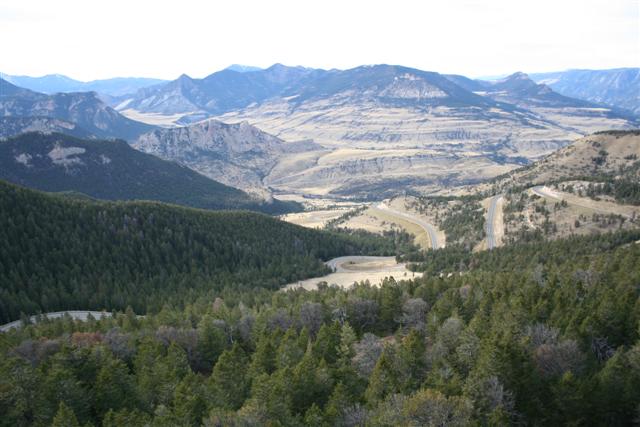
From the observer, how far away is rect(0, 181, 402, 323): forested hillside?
472 feet

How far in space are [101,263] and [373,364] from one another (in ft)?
421

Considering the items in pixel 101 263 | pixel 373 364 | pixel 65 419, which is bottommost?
pixel 101 263

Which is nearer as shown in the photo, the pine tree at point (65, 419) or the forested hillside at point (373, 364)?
the forested hillside at point (373, 364)

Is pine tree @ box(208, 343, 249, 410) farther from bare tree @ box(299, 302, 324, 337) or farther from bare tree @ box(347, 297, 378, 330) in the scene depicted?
bare tree @ box(347, 297, 378, 330)

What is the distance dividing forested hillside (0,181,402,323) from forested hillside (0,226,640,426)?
43876 millimetres

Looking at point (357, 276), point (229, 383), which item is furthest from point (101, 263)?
point (229, 383)

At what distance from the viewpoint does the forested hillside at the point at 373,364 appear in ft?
170

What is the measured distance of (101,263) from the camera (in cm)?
16912

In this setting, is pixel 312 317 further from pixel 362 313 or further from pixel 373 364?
pixel 373 364

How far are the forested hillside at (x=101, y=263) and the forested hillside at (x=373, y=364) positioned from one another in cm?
4388

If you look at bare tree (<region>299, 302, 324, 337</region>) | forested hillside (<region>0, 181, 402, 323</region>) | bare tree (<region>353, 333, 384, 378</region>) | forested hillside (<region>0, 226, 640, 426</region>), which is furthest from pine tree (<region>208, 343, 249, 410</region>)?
forested hillside (<region>0, 181, 402, 323</region>)

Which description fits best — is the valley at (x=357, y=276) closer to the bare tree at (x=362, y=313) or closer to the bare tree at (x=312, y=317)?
the bare tree at (x=362, y=313)

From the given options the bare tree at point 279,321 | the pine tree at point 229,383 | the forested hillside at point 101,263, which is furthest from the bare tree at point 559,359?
the forested hillside at point 101,263

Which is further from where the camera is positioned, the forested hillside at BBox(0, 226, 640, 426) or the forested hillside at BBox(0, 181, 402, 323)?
the forested hillside at BBox(0, 181, 402, 323)
